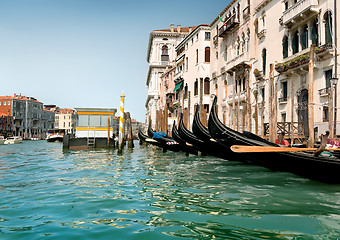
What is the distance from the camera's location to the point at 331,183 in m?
5.24

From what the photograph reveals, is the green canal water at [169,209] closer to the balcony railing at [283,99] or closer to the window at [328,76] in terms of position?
the window at [328,76]

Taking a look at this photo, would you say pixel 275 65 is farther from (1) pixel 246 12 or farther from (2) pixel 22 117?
(2) pixel 22 117

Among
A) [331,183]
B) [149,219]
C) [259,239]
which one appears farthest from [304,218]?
[331,183]

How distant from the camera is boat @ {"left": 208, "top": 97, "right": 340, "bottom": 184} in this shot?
5.02 metres

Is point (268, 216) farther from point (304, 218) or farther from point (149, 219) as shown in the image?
point (149, 219)

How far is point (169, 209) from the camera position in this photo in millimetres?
3863

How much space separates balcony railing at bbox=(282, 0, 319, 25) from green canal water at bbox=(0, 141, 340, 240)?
323 inches

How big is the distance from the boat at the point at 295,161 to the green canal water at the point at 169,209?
0.20 meters

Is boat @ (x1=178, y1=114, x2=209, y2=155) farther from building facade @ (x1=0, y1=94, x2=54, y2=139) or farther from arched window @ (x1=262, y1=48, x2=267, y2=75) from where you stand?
building facade @ (x1=0, y1=94, x2=54, y2=139)


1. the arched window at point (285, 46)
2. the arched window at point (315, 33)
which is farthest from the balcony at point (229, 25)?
the arched window at point (315, 33)

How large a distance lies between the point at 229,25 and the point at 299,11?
21.6ft

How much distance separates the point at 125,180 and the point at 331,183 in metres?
3.55

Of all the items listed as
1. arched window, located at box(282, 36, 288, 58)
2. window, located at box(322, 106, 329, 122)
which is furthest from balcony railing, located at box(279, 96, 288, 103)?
window, located at box(322, 106, 329, 122)

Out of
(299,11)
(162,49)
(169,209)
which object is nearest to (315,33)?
(299,11)
